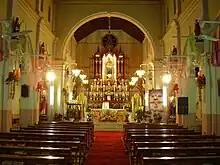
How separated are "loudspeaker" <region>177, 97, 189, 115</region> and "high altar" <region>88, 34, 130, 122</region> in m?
10.4

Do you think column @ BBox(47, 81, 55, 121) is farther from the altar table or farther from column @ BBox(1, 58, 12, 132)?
column @ BBox(1, 58, 12, 132)

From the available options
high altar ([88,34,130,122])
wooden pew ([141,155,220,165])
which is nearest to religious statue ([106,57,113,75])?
high altar ([88,34,130,122])

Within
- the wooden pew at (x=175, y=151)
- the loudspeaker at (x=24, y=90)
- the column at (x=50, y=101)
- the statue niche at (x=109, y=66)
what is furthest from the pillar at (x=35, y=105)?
the statue niche at (x=109, y=66)

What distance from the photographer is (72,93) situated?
2439 centimetres

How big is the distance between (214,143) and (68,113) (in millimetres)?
13962

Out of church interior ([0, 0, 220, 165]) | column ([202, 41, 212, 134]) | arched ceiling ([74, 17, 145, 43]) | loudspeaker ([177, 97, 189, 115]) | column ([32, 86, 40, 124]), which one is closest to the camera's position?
church interior ([0, 0, 220, 165])

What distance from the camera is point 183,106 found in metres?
13.4

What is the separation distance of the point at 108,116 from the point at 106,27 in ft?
33.0

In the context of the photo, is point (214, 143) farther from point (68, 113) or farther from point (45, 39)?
point (68, 113)

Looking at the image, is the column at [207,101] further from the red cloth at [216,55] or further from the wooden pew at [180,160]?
the wooden pew at [180,160]

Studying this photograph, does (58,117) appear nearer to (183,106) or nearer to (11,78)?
(183,106)

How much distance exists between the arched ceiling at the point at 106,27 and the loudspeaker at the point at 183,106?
11.7m

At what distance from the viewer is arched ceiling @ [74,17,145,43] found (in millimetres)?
24516

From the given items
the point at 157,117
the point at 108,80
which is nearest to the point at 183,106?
the point at 157,117
